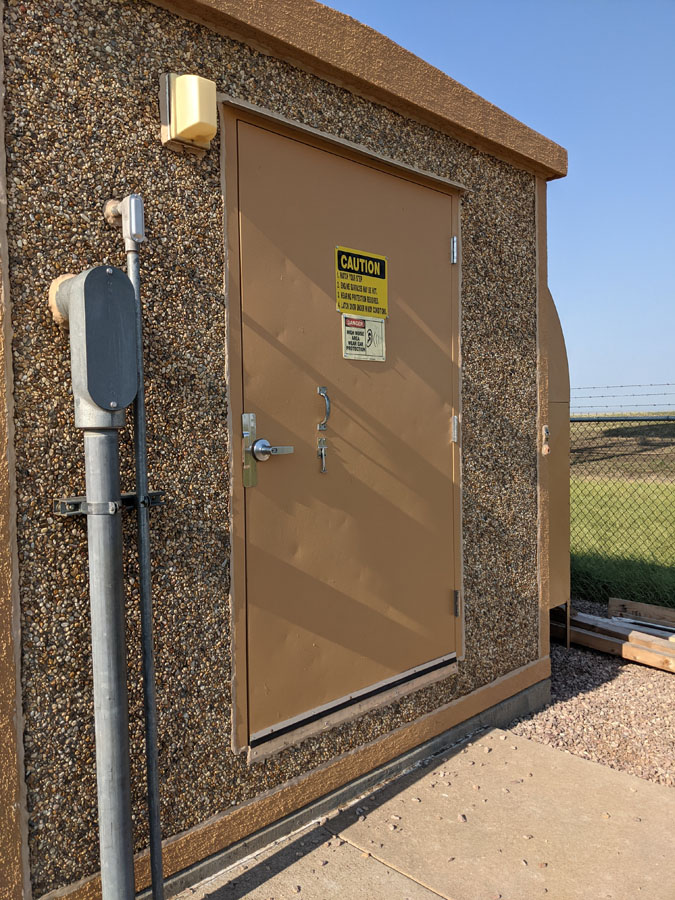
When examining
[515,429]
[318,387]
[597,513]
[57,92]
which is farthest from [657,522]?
[57,92]

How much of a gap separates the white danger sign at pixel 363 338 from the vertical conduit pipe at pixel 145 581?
1.11m

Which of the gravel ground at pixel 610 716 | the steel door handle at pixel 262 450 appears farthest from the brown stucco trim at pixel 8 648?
the gravel ground at pixel 610 716

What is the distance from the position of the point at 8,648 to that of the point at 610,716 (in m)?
3.49

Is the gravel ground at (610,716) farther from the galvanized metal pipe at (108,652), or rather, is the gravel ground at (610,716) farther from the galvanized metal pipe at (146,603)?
the galvanized metal pipe at (108,652)

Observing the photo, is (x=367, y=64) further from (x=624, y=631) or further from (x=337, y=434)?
(x=624, y=631)

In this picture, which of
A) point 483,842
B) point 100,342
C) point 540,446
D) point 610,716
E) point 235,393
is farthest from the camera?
point 540,446

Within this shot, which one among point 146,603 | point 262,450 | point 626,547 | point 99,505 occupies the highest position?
point 262,450

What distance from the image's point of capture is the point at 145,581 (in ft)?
7.69

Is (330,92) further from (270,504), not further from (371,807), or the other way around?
(371,807)

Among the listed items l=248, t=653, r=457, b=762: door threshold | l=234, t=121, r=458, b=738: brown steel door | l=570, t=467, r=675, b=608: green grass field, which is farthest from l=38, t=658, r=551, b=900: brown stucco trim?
l=570, t=467, r=675, b=608: green grass field

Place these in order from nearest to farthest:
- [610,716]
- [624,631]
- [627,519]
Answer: [610,716], [624,631], [627,519]

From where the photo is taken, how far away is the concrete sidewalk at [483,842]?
260cm

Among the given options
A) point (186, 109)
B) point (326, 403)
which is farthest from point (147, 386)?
point (186, 109)

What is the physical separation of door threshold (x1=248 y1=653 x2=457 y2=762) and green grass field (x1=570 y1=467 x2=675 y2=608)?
3.32 meters
